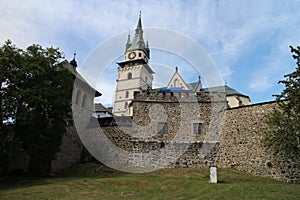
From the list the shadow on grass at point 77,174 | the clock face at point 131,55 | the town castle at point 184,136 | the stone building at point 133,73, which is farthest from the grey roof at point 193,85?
the clock face at point 131,55

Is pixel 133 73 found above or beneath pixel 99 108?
above

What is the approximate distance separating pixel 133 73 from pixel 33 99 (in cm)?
4806

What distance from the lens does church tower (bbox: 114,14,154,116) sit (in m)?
61.8

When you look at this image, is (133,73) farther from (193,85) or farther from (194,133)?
(194,133)

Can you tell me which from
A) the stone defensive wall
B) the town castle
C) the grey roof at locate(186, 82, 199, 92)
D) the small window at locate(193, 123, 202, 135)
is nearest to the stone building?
the grey roof at locate(186, 82, 199, 92)

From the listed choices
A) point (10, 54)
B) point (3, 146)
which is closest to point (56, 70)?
point (10, 54)

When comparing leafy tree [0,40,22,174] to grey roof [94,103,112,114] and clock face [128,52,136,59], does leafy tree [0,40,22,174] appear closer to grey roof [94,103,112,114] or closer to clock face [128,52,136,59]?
grey roof [94,103,112,114]

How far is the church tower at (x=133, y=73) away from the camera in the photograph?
61750mm

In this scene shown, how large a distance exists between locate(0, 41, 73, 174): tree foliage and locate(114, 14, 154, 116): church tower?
133ft

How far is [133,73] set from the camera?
64500 millimetres

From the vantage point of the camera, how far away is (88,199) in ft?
38.2

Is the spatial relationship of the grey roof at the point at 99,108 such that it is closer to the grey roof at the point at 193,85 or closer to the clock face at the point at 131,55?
the grey roof at the point at 193,85

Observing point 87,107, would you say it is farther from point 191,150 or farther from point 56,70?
point 191,150

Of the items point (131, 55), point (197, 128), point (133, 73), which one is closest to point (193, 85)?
point (197, 128)
